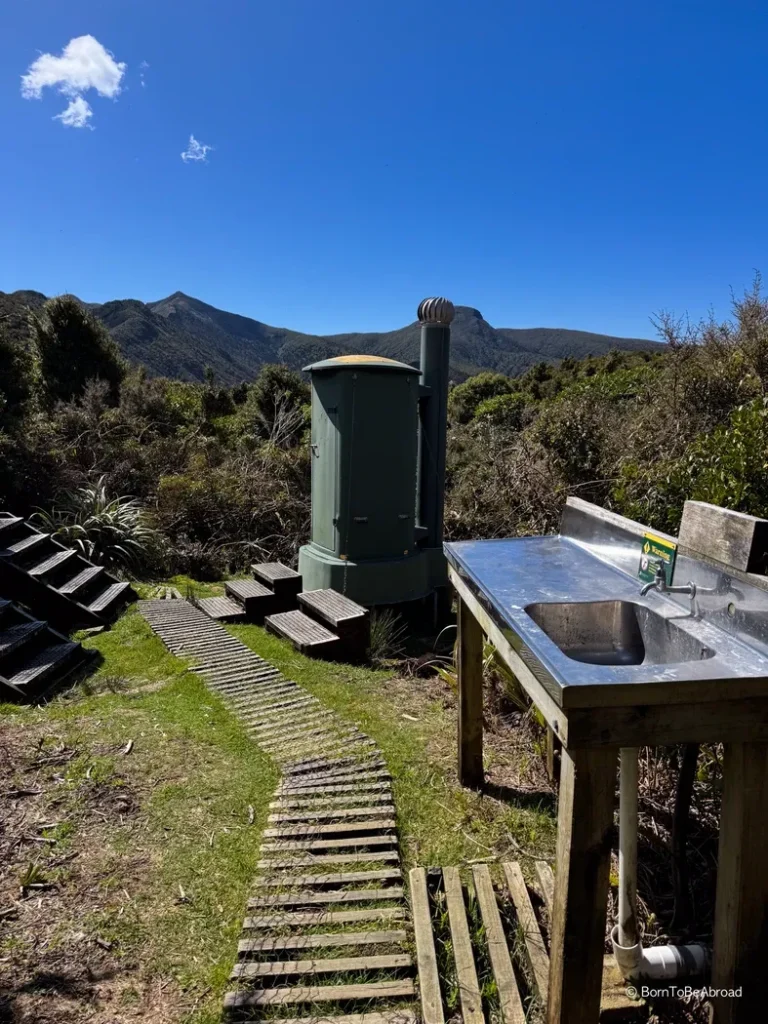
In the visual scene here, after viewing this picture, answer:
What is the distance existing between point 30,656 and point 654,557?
4.64 meters

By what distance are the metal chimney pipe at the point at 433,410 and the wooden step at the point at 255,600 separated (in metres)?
1.77

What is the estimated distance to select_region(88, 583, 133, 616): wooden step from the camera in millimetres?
6508

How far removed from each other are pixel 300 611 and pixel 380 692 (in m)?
1.82

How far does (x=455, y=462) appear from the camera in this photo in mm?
10664

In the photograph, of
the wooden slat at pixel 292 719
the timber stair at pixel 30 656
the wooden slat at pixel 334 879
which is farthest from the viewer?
the timber stair at pixel 30 656

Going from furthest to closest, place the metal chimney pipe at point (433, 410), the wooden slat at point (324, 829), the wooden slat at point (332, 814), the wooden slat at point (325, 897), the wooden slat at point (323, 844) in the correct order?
the metal chimney pipe at point (433, 410) → the wooden slat at point (332, 814) → the wooden slat at point (324, 829) → the wooden slat at point (323, 844) → the wooden slat at point (325, 897)

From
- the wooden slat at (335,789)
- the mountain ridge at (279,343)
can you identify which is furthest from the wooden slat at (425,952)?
the mountain ridge at (279,343)

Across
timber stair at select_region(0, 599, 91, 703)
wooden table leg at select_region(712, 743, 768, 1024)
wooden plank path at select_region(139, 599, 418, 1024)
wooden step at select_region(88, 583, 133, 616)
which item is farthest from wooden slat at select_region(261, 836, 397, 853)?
wooden step at select_region(88, 583, 133, 616)

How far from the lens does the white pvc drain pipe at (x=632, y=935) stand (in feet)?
7.04

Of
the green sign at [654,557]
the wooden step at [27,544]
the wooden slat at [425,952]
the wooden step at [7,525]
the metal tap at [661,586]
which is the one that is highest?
the green sign at [654,557]

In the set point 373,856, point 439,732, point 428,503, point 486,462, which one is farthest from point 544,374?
point 373,856

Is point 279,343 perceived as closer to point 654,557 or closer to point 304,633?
point 304,633

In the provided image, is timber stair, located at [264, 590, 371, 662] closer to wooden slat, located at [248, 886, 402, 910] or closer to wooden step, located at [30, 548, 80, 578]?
wooden step, located at [30, 548, 80, 578]

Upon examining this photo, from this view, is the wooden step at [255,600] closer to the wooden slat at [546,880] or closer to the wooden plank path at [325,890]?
the wooden plank path at [325,890]
